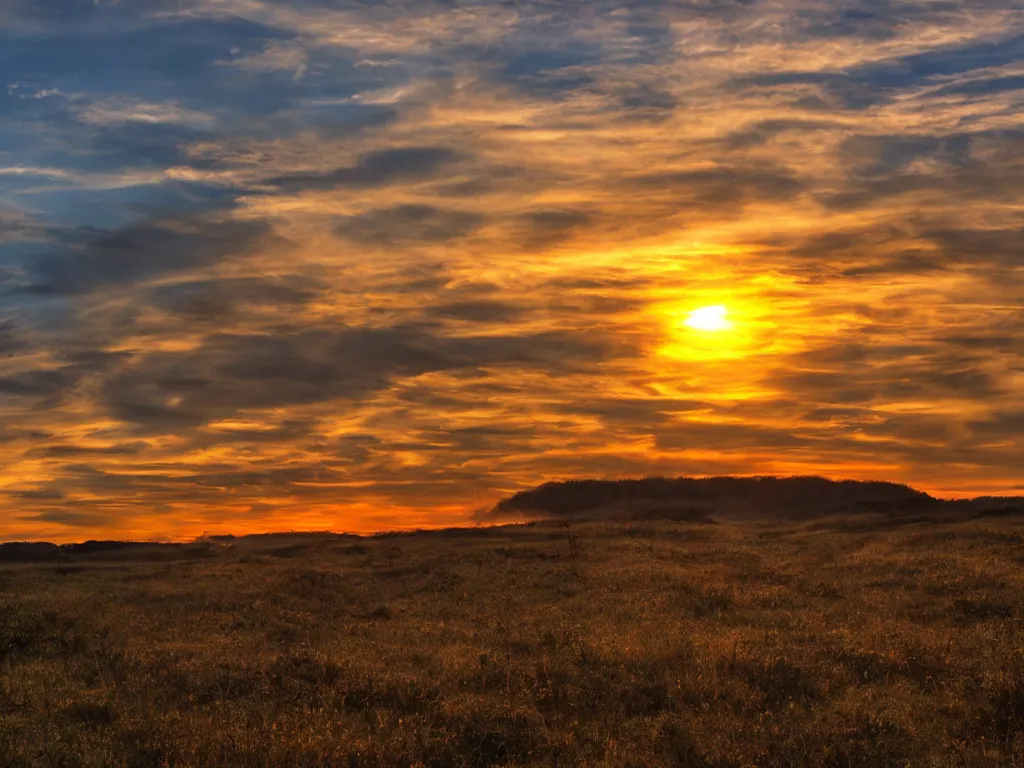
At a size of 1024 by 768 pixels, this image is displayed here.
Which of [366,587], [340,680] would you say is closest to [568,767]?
[340,680]

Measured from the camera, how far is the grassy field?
12.1 metres

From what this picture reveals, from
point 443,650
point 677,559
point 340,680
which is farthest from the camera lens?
point 677,559

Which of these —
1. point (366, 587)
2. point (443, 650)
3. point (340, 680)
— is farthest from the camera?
point (366, 587)

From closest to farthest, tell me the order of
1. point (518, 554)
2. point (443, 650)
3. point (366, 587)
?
point (443, 650) → point (366, 587) → point (518, 554)

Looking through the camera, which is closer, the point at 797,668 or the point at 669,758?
the point at 669,758

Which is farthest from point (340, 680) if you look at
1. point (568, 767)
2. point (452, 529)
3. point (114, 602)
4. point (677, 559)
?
point (452, 529)

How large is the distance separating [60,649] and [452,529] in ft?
126

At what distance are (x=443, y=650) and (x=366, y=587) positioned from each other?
13.1 metres

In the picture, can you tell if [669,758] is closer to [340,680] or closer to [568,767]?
[568,767]

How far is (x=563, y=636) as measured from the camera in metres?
19.6

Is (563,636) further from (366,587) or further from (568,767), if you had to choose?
(366,587)

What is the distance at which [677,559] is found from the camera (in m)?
37.3

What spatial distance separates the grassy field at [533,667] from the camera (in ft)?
39.8

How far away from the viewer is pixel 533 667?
16.4 meters
